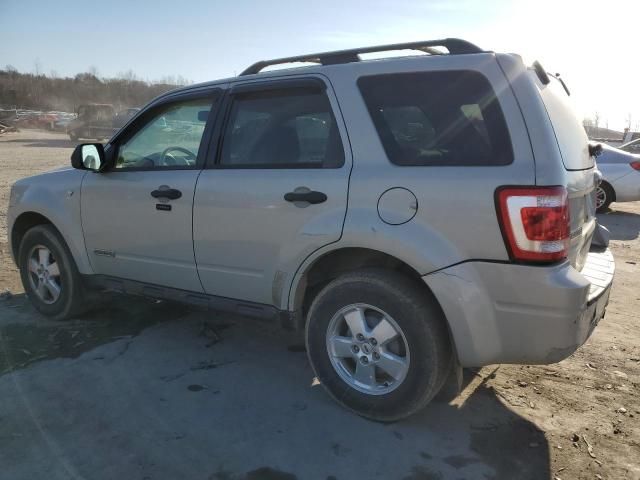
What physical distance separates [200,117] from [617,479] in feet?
10.8

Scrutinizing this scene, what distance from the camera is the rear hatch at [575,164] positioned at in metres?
2.74

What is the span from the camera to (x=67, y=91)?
70.4 metres

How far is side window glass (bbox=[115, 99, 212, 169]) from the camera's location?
3.82 meters

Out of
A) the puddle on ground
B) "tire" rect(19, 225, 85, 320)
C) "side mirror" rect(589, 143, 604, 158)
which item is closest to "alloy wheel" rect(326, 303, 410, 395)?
"side mirror" rect(589, 143, 604, 158)

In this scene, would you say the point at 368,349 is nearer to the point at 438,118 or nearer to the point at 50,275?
the point at 438,118

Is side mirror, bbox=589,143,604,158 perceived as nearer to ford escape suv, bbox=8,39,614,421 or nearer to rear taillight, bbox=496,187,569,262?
ford escape suv, bbox=8,39,614,421

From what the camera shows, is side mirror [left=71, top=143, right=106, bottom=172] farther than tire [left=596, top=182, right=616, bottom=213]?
No

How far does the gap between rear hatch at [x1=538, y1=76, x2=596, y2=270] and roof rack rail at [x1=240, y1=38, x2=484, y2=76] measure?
474 millimetres

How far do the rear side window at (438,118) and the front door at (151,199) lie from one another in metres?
1.34

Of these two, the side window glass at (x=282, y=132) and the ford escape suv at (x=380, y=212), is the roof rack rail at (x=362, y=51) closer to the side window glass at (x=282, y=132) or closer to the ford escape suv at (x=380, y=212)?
the ford escape suv at (x=380, y=212)

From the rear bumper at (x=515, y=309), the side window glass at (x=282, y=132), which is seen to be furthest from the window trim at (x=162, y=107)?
the rear bumper at (x=515, y=309)

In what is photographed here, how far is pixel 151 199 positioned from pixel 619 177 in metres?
9.18

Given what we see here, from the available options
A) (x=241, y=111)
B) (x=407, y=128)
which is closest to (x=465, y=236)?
(x=407, y=128)

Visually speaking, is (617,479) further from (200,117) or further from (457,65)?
(200,117)
